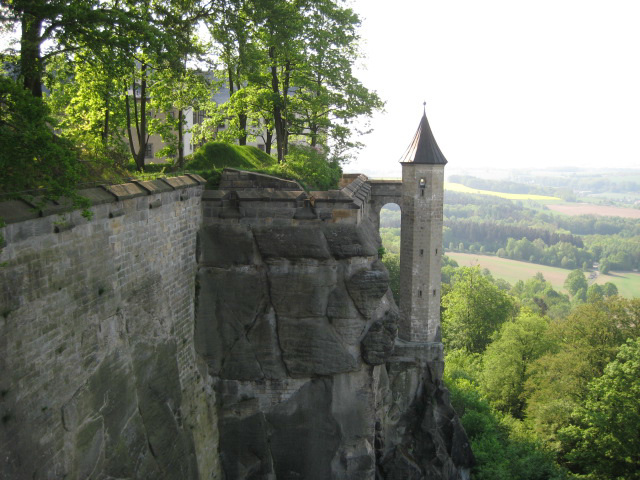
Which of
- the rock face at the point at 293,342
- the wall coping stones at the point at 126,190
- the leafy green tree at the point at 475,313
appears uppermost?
the wall coping stones at the point at 126,190

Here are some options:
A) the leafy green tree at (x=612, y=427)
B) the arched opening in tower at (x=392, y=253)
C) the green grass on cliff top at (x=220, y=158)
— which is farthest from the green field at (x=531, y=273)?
the green grass on cliff top at (x=220, y=158)

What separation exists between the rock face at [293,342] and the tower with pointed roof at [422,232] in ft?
39.9

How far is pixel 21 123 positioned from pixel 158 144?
23501 millimetres

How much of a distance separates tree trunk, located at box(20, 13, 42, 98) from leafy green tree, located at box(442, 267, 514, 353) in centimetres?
3779

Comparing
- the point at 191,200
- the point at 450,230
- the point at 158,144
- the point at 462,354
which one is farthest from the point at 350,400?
the point at 450,230

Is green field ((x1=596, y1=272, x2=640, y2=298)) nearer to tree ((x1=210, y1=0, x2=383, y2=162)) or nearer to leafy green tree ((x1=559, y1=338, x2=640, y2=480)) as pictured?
leafy green tree ((x1=559, y1=338, x2=640, y2=480))

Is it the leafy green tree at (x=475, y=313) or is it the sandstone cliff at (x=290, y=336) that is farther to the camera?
the leafy green tree at (x=475, y=313)

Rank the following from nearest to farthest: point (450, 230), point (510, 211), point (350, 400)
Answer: point (350, 400)
point (450, 230)
point (510, 211)

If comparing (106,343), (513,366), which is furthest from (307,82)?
(513,366)

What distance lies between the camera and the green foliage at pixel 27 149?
752cm

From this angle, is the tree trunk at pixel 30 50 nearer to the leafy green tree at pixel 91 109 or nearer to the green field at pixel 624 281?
the leafy green tree at pixel 91 109

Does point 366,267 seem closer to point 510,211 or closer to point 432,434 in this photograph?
point 432,434

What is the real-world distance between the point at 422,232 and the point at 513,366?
13351mm

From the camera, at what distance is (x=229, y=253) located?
13859 mm
